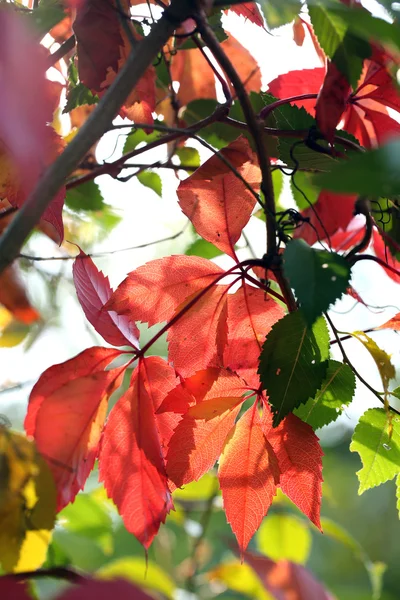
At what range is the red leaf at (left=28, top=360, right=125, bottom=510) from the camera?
380 millimetres

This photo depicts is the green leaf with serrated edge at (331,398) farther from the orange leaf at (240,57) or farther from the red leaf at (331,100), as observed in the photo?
the orange leaf at (240,57)

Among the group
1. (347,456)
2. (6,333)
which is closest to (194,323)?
(6,333)

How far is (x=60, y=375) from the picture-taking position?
1.36ft

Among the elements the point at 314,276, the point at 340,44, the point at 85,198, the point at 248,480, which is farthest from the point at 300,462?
the point at 85,198

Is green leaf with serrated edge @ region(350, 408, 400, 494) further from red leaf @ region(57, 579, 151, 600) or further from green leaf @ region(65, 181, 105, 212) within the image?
green leaf @ region(65, 181, 105, 212)

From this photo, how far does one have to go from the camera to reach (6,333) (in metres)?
0.67

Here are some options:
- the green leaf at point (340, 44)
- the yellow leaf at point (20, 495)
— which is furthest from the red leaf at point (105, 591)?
the green leaf at point (340, 44)

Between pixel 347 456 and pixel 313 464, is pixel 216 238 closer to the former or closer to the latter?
pixel 313 464

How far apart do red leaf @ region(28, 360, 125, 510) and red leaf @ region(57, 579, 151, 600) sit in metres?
0.11

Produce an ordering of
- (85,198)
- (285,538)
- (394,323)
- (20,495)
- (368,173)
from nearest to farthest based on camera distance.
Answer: (368,173) < (20,495) < (394,323) < (85,198) < (285,538)

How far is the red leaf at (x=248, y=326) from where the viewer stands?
43cm

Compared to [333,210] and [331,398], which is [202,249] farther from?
[331,398]

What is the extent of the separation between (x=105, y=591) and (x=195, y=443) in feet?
0.52

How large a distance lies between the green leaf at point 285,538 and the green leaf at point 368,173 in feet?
2.22
